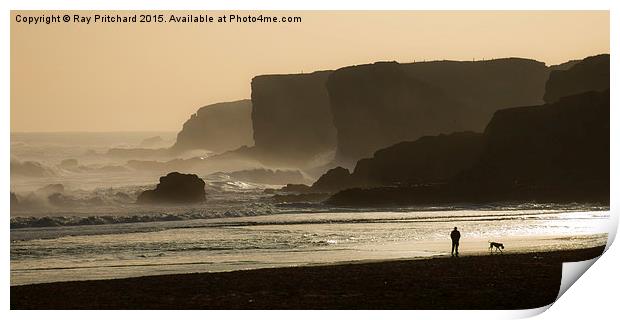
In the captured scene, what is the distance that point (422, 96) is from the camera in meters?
12.1

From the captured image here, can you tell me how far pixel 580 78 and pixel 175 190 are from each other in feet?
11.5

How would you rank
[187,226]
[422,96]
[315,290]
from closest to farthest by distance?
[315,290] → [187,226] → [422,96]

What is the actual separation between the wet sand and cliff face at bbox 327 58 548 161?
105cm

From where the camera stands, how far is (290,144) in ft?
40.0

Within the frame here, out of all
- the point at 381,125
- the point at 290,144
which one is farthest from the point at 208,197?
the point at 381,125

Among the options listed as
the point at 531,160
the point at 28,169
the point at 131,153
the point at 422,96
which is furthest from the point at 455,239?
the point at 28,169

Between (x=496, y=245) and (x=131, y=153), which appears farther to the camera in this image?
(x=496, y=245)

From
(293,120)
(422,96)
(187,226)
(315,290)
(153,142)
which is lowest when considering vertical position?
(315,290)

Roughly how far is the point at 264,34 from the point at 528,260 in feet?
9.63

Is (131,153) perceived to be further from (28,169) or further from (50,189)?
(28,169)

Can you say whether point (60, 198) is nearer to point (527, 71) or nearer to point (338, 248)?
point (338, 248)

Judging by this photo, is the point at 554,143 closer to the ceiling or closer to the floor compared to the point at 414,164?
closer to the ceiling

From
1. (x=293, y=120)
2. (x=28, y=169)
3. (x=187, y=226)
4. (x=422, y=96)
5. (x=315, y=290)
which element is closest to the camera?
(x=28, y=169)

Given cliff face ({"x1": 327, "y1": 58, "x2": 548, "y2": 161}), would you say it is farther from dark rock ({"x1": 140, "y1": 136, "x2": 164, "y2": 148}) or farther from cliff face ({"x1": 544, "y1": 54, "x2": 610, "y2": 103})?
dark rock ({"x1": 140, "y1": 136, "x2": 164, "y2": 148})
